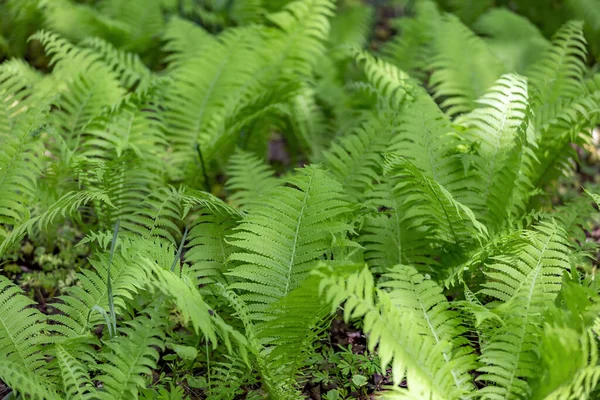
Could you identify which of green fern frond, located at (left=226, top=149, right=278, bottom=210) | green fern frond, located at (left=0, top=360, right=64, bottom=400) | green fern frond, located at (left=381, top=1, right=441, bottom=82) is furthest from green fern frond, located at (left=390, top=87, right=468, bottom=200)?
green fern frond, located at (left=0, top=360, right=64, bottom=400)

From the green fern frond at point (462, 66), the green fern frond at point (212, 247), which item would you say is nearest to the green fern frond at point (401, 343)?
the green fern frond at point (212, 247)

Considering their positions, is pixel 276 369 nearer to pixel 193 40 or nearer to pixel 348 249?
pixel 348 249

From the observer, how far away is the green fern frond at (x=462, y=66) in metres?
3.53

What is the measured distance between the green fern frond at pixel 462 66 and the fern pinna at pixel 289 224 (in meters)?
0.01

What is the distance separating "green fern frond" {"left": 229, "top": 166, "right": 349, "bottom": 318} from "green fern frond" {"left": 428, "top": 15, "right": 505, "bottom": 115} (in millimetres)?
1391

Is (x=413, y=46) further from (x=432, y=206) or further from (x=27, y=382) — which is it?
(x=27, y=382)

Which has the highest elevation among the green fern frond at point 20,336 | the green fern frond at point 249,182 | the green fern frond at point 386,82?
the green fern frond at point 386,82

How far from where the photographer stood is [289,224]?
2398 mm

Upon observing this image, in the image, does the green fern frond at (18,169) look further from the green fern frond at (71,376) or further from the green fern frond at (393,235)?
the green fern frond at (393,235)

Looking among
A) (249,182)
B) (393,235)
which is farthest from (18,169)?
(393,235)

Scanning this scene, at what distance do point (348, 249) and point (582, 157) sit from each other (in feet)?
7.95

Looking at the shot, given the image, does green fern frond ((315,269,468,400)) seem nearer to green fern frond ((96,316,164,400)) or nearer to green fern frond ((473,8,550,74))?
green fern frond ((96,316,164,400))

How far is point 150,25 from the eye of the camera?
14.5 feet

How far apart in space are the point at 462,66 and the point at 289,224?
5.99ft
